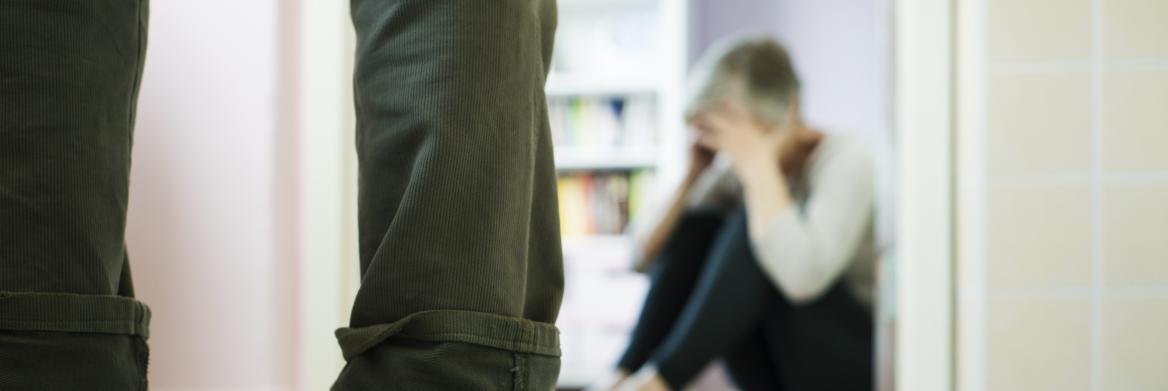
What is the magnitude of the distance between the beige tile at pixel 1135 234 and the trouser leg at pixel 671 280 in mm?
1024

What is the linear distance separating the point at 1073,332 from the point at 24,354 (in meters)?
1.04

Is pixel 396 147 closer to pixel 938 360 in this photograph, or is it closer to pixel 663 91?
pixel 938 360

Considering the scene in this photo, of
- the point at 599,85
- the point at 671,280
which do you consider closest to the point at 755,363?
the point at 671,280

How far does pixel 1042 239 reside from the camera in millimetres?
1123

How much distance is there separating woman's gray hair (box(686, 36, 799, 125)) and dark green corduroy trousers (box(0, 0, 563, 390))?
1.67m

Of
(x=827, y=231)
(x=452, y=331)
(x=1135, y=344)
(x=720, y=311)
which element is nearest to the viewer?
(x=452, y=331)

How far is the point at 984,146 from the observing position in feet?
3.73

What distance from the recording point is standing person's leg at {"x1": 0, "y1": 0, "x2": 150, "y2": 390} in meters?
0.47

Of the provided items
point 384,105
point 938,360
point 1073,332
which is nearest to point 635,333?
point 938,360

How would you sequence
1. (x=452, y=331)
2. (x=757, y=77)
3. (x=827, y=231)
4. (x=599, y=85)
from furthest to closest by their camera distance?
(x=599, y=85), (x=757, y=77), (x=827, y=231), (x=452, y=331)

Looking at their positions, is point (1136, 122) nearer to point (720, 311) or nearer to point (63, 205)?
point (720, 311)

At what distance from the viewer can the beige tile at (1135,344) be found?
110 centimetres

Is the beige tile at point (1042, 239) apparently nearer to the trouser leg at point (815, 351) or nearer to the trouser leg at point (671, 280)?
the trouser leg at point (815, 351)

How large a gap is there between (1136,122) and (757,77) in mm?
1098
